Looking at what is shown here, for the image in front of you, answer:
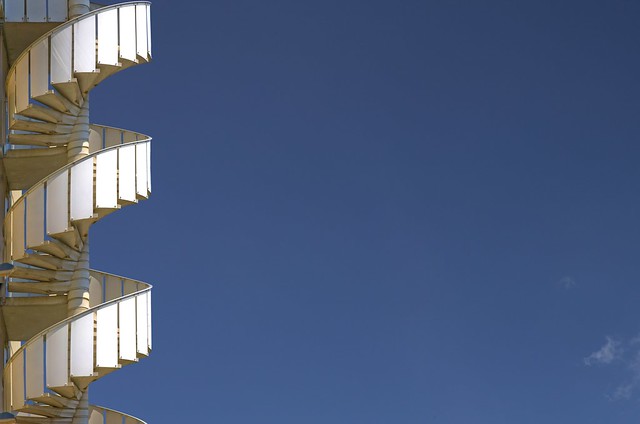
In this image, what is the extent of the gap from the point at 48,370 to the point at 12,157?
351 cm

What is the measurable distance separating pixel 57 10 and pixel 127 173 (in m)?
2.63

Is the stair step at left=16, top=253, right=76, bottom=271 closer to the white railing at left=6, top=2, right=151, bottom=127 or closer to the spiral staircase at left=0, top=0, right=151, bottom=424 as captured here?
the spiral staircase at left=0, top=0, right=151, bottom=424

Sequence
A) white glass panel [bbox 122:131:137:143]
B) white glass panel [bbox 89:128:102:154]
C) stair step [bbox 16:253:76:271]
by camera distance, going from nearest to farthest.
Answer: stair step [bbox 16:253:76:271] < white glass panel [bbox 89:128:102:154] < white glass panel [bbox 122:131:137:143]

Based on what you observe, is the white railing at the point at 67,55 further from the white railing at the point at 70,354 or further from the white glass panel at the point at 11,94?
the white railing at the point at 70,354

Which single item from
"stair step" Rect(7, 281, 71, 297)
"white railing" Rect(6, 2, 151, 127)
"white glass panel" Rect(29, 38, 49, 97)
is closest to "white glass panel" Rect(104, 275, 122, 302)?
"stair step" Rect(7, 281, 71, 297)

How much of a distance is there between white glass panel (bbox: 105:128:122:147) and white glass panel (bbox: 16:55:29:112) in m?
1.87

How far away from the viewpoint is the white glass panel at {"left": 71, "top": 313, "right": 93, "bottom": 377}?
60.0ft

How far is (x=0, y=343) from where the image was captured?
66.2ft

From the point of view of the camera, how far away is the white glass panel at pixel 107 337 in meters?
18.5

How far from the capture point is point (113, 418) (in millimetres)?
20594

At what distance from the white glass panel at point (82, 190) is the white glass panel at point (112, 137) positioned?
233 cm

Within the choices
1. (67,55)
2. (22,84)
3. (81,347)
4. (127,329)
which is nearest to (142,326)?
(127,329)

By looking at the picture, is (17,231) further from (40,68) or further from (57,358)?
(40,68)

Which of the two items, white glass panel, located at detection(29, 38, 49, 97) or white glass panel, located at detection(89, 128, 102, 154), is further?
white glass panel, located at detection(89, 128, 102, 154)
